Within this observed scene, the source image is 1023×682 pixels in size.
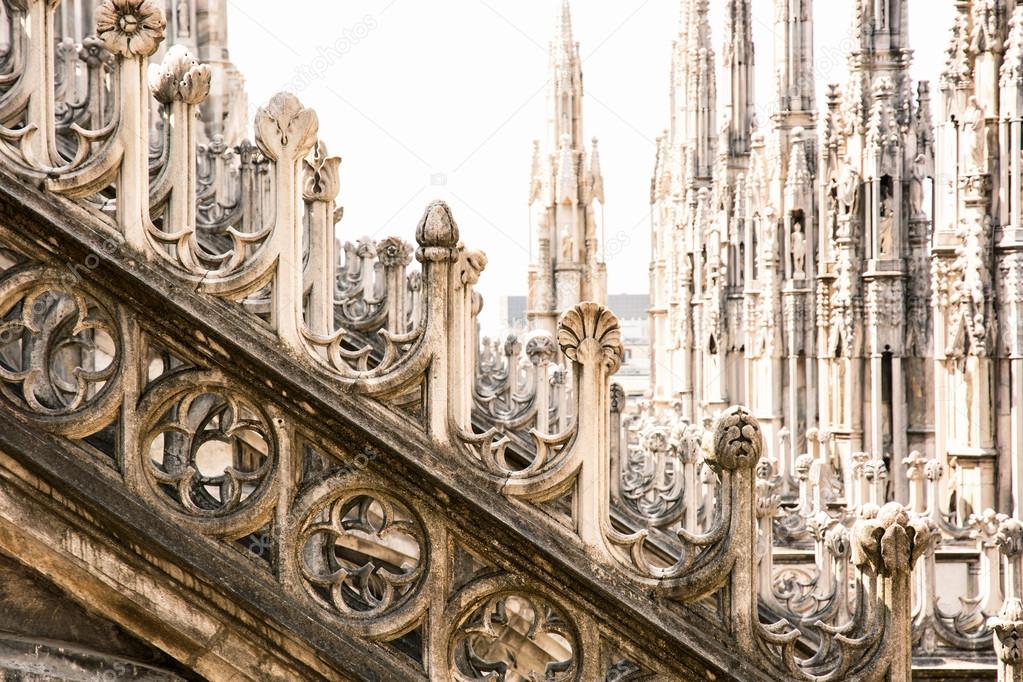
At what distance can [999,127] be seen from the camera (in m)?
13.4

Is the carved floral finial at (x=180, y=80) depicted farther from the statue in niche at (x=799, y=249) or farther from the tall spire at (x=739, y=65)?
the tall spire at (x=739, y=65)

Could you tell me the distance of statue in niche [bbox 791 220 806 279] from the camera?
79.1 feet

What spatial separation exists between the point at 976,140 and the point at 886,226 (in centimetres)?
511

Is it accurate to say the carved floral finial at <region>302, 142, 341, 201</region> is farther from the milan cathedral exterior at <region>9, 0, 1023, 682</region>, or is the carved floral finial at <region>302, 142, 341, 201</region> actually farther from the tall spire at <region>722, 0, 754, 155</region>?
the tall spire at <region>722, 0, 754, 155</region>

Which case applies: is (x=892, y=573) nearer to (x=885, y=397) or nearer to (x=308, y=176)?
(x=308, y=176)

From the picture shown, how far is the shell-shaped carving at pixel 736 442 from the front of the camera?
3.64 metres

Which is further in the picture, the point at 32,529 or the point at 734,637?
the point at 734,637

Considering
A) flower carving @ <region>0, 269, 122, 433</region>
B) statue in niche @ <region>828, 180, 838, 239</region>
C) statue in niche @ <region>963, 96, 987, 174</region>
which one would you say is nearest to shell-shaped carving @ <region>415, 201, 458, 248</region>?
flower carving @ <region>0, 269, 122, 433</region>

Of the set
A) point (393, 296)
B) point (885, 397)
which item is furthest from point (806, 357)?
point (393, 296)

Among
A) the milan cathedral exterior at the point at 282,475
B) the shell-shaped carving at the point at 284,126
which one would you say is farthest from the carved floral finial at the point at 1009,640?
the shell-shaped carving at the point at 284,126

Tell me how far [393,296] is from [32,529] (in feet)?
21.0

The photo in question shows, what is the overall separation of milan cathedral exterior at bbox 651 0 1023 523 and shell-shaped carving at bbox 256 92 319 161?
1087 centimetres

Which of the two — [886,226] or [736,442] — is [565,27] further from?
[736,442]

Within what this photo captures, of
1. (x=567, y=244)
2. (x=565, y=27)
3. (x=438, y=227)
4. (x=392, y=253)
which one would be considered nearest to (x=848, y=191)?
(x=392, y=253)
